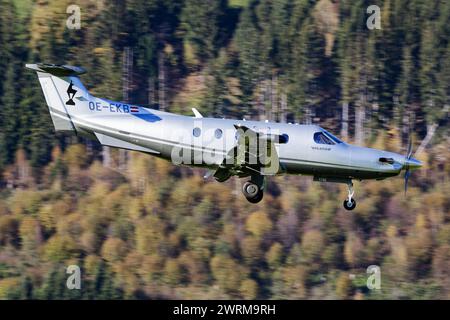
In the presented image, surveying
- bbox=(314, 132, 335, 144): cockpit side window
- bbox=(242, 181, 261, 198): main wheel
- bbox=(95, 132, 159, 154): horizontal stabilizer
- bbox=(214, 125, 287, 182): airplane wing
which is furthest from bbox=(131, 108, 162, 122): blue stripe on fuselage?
bbox=(314, 132, 335, 144): cockpit side window

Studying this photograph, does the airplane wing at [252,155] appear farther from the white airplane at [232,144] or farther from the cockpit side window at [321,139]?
the cockpit side window at [321,139]

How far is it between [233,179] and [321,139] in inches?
1871

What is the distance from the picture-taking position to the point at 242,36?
98.7 m

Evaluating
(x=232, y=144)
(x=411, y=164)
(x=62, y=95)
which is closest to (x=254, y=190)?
(x=232, y=144)

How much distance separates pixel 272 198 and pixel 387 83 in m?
19.1

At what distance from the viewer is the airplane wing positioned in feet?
105

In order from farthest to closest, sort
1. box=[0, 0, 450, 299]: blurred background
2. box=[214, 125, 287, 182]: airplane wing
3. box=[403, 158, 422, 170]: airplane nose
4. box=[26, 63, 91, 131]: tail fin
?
1. box=[0, 0, 450, 299]: blurred background
2. box=[26, 63, 91, 131]: tail fin
3. box=[403, 158, 422, 170]: airplane nose
4. box=[214, 125, 287, 182]: airplane wing

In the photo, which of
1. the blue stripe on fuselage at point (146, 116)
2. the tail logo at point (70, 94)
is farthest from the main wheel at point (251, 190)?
the tail logo at point (70, 94)

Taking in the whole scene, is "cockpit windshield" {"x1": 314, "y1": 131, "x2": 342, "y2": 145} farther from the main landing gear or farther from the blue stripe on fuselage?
the blue stripe on fuselage

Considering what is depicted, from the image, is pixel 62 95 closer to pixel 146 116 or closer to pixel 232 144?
pixel 146 116

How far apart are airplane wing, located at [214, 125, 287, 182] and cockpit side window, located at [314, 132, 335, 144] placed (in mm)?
1073

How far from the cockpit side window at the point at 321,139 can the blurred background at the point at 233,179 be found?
3229 centimetres
